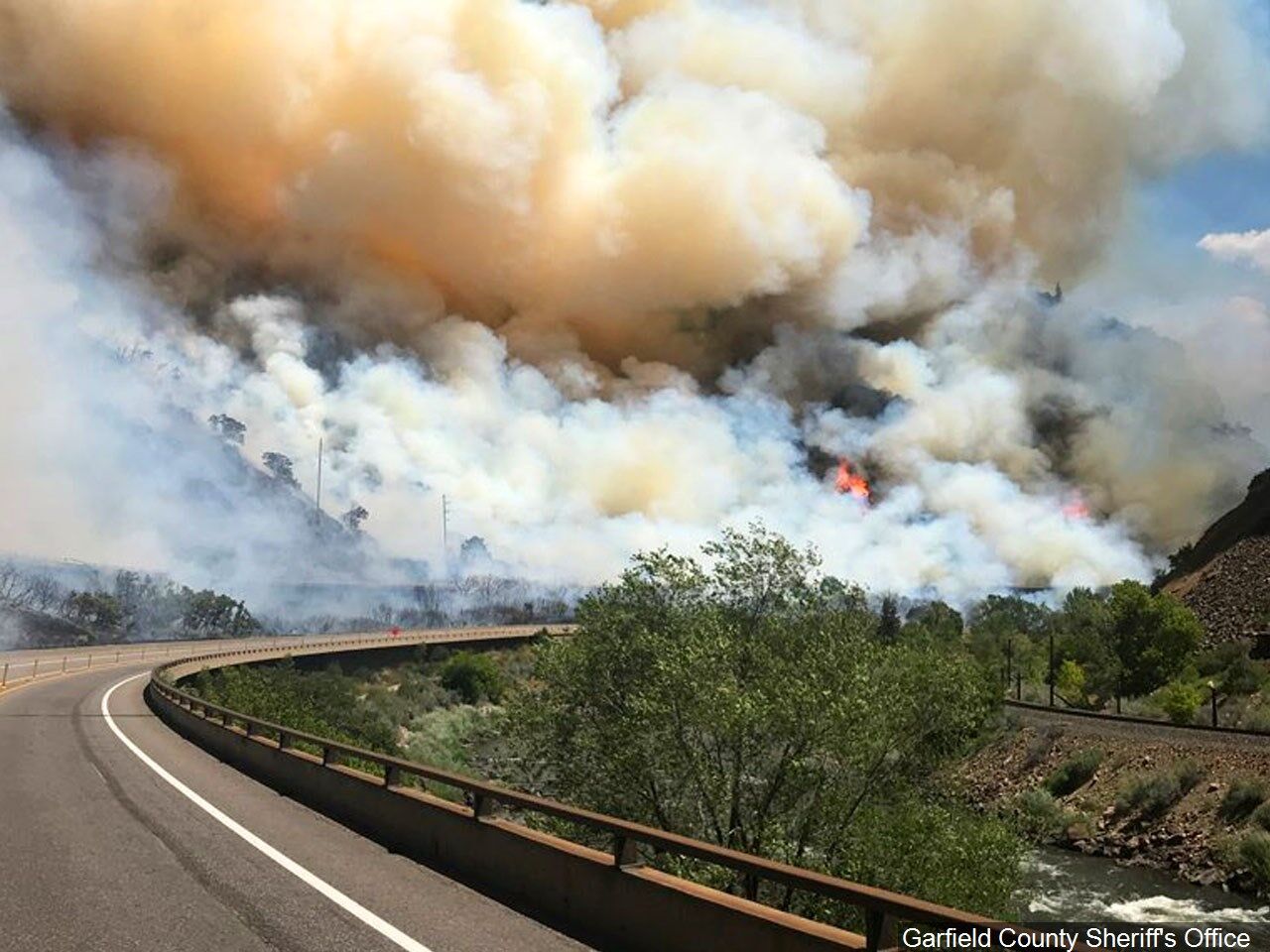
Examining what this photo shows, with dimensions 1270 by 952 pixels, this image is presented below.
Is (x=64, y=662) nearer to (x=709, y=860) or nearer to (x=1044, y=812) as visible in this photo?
(x=1044, y=812)

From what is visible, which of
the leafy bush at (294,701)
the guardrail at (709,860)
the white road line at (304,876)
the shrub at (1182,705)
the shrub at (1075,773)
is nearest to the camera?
the guardrail at (709,860)

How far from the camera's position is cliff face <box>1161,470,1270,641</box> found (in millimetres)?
110000

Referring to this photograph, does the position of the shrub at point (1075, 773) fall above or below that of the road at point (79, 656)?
below

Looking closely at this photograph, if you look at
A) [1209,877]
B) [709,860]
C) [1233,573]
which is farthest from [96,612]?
[709,860]

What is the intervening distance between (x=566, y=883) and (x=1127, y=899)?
33.9m

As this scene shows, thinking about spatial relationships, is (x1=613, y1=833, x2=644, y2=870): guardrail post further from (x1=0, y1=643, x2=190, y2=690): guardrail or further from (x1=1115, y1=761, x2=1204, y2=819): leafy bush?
(x1=0, y1=643, x2=190, y2=690): guardrail

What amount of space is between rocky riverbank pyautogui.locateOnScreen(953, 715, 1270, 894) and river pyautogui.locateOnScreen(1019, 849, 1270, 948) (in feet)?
3.70

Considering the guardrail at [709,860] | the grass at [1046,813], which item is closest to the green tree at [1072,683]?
the grass at [1046,813]

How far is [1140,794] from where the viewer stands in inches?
1759

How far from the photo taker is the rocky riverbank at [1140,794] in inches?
1511

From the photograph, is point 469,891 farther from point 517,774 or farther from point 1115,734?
point 1115,734

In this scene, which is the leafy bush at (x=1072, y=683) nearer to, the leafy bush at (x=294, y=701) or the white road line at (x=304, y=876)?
the leafy bush at (x=294, y=701)

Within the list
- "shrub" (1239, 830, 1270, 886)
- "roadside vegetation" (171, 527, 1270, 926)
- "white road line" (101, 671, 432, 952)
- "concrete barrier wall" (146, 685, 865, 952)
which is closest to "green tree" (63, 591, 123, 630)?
"roadside vegetation" (171, 527, 1270, 926)

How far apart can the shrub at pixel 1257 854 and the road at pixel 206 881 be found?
34.1m
